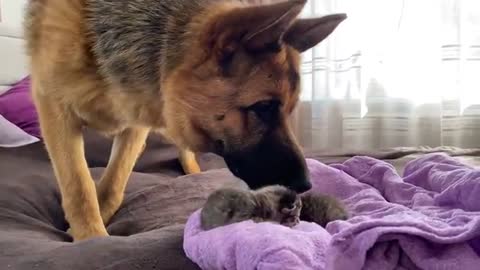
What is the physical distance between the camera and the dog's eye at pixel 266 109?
1195 millimetres

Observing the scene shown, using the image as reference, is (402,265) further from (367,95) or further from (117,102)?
(367,95)

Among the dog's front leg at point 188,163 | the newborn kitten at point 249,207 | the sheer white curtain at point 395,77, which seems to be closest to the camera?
the newborn kitten at point 249,207

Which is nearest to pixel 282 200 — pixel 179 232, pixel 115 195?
pixel 179 232

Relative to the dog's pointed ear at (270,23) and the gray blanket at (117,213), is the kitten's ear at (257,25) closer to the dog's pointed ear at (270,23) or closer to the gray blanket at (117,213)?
the dog's pointed ear at (270,23)

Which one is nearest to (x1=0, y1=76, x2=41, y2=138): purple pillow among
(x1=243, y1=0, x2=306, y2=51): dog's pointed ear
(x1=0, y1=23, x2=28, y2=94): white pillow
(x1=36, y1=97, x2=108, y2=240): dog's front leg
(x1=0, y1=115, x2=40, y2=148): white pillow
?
(x1=0, y1=115, x2=40, y2=148): white pillow

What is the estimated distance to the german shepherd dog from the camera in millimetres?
1188

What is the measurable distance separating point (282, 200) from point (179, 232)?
6.9 inches

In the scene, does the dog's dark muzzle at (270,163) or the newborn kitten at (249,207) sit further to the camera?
the dog's dark muzzle at (270,163)

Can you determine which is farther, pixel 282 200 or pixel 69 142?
pixel 69 142

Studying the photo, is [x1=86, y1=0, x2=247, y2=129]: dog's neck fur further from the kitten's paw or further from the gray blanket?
the kitten's paw

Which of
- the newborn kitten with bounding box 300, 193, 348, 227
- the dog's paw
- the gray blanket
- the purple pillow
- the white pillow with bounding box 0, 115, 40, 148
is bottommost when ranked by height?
the dog's paw

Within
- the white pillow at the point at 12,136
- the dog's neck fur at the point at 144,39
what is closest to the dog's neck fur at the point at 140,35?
the dog's neck fur at the point at 144,39

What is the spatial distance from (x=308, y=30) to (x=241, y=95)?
247 mm

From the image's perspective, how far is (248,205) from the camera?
89cm
